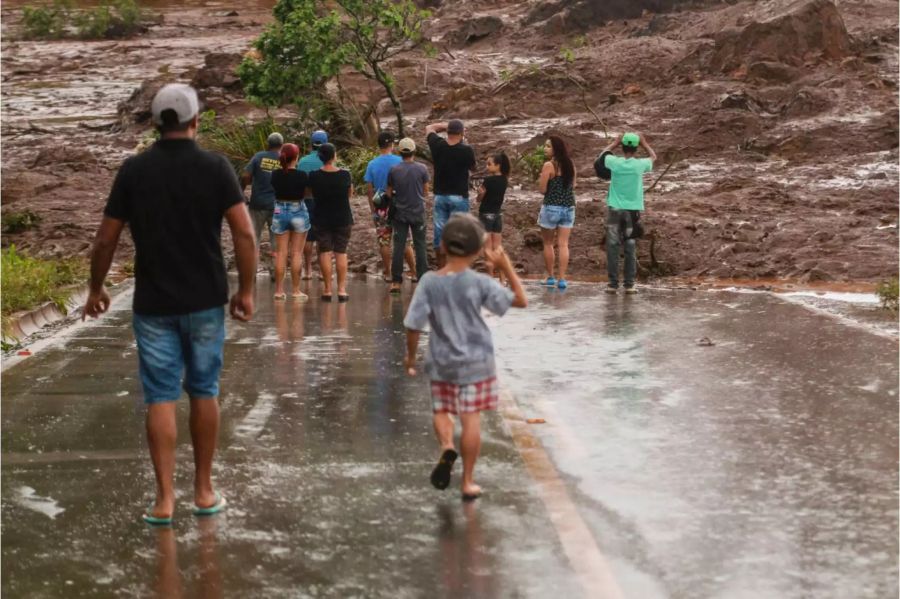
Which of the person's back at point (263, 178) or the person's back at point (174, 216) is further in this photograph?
the person's back at point (263, 178)

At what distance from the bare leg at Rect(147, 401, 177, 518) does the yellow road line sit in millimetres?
1855

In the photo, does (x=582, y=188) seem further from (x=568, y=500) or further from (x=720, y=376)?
(x=568, y=500)

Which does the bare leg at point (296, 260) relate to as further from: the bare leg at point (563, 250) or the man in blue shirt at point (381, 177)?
the bare leg at point (563, 250)

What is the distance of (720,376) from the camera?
11.8 meters

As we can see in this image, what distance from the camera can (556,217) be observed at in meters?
18.6

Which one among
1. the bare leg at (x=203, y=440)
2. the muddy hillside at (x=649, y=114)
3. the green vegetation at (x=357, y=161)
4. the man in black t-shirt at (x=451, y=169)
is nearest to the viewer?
the bare leg at (x=203, y=440)

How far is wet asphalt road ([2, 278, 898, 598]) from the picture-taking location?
267 inches

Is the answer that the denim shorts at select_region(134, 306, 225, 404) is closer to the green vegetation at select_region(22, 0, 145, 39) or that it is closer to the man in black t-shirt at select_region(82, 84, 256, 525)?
the man in black t-shirt at select_region(82, 84, 256, 525)

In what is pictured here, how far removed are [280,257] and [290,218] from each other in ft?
2.11

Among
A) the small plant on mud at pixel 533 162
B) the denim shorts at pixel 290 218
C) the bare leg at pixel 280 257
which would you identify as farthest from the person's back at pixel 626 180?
the small plant on mud at pixel 533 162

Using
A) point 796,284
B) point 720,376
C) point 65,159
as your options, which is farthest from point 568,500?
point 65,159

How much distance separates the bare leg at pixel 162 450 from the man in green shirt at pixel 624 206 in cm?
1084

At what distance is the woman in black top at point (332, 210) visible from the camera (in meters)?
17.5

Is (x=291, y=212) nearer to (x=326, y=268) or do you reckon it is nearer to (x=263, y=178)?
(x=326, y=268)
